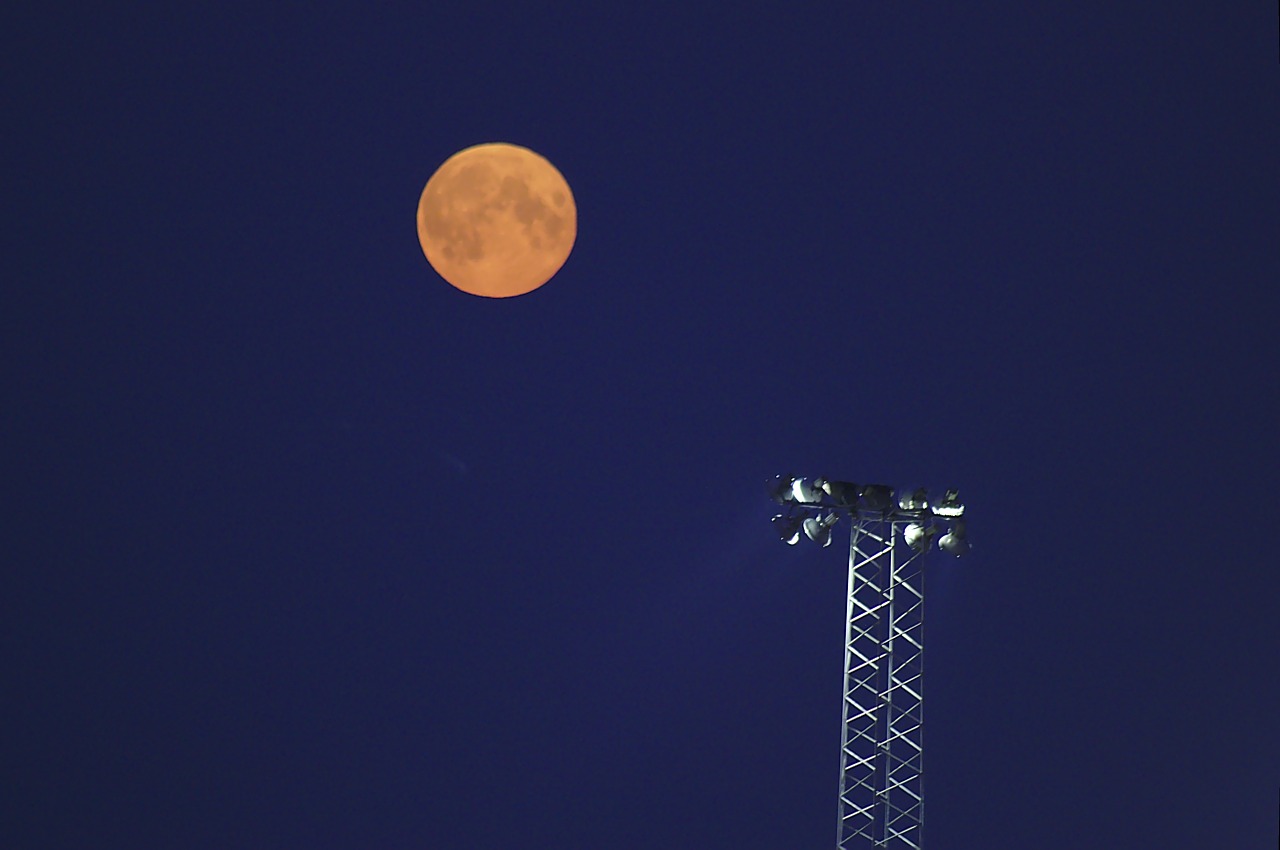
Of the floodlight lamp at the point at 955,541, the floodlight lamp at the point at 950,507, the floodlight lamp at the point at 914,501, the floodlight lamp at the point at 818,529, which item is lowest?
the floodlight lamp at the point at 818,529

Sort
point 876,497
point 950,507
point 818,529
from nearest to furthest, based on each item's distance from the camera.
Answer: point 876,497
point 818,529
point 950,507

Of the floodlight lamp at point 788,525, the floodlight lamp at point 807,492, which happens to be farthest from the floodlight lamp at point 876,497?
the floodlight lamp at point 788,525

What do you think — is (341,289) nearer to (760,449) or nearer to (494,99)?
(494,99)

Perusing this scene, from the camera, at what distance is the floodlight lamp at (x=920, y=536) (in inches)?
225

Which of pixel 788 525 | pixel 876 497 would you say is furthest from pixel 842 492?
pixel 788 525

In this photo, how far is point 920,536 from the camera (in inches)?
225

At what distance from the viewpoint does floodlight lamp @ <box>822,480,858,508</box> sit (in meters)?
5.60

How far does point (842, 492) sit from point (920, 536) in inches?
16.6

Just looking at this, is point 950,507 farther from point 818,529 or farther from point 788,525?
point 788,525

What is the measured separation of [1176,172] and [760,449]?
3.44 m

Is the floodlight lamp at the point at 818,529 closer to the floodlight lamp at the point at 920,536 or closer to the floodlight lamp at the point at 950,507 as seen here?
the floodlight lamp at the point at 920,536

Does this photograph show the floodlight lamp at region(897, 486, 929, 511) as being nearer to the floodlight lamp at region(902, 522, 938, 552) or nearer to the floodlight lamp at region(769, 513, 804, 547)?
the floodlight lamp at region(902, 522, 938, 552)

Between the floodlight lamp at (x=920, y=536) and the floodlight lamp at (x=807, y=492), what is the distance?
453 mm

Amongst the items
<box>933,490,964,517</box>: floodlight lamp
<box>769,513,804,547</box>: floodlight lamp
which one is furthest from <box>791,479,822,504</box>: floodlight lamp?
<box>933,490,964,517</box>: floodlight lamp
